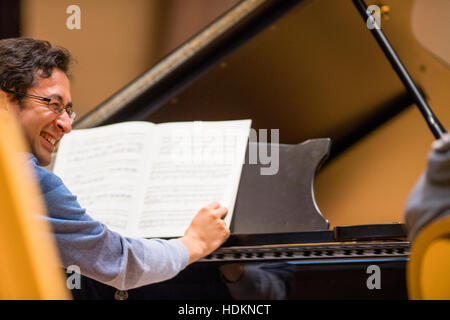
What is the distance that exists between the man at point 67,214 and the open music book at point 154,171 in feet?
0.47

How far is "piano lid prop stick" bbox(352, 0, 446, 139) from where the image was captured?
6.02 feet

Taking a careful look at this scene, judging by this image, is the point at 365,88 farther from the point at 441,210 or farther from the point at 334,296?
the point at 441,210

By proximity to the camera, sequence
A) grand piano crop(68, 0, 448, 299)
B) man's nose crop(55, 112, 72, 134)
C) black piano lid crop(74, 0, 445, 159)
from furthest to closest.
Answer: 1. black piano lid crop(74, 0, 445, 159)
2. grand piano crop(68, 0, 448, 299)
3. man's nose crop(55, 112, 72, 134)

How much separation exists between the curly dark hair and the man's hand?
1.99ft

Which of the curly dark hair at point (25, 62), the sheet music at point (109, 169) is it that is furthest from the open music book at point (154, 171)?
the curly dark hair at point (25, 62)

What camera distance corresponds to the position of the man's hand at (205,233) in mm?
1570

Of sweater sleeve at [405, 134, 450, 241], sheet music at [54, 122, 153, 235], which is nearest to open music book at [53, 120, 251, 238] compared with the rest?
sheet music at [54, 122, 153, 235]

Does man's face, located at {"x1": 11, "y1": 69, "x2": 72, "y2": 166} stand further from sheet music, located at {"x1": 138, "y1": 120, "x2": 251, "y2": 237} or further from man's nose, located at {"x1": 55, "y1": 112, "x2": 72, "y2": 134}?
sheet music, located at {"x1": 138, "y1": 120, "x2": 251, "y2": 237}

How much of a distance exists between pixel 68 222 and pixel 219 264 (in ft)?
1.53

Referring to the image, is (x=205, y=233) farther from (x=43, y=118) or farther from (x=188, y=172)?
(x=43, y=118)

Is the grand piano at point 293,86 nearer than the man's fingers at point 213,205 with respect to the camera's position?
No

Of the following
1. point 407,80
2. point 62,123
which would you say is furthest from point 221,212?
point 407,80

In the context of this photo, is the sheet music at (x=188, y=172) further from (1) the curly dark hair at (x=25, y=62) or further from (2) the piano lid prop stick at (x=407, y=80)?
(2) the piano lid prop stick at (x=407, y=80)

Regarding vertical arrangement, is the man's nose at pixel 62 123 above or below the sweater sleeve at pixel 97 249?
above
